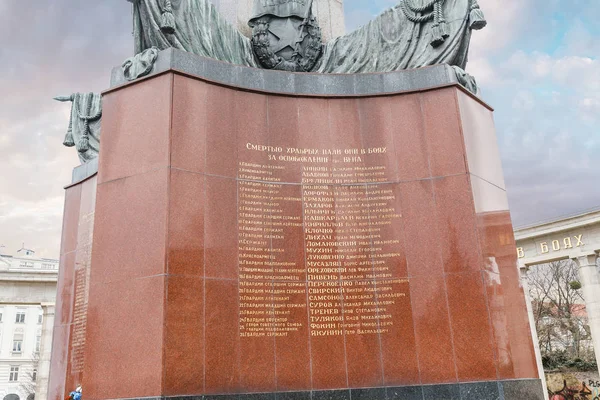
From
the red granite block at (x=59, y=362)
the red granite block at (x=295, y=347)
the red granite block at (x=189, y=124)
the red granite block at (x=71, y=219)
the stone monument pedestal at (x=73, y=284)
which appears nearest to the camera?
the red granite block at (x=295, y=347)

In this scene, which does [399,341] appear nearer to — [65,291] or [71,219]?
[65,291]

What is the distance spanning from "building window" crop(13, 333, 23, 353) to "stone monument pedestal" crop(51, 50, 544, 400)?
86603mm

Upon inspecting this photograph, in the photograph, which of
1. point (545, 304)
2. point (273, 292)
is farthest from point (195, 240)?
point (545, 304)

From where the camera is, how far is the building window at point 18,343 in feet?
287

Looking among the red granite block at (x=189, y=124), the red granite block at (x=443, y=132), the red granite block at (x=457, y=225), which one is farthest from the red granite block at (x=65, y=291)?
the red granite block at (x=443, y=132)

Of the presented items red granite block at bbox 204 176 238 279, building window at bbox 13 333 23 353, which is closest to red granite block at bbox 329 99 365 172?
red granite block at bbox 204 176 238 279

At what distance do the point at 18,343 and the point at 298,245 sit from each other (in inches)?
3487

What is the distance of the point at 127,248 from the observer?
11.1 m

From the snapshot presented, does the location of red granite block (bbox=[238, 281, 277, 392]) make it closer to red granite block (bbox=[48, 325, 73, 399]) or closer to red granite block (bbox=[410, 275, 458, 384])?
red granite block (bbox=[410, 275, 458, 384])

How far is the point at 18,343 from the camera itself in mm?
88000

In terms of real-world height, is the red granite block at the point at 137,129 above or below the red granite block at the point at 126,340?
above

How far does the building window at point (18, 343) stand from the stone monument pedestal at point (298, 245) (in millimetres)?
86603

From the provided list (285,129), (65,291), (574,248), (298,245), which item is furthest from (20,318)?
(298,245)

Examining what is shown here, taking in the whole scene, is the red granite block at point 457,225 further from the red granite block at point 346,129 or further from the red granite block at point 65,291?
the red granite block at point 65,291
